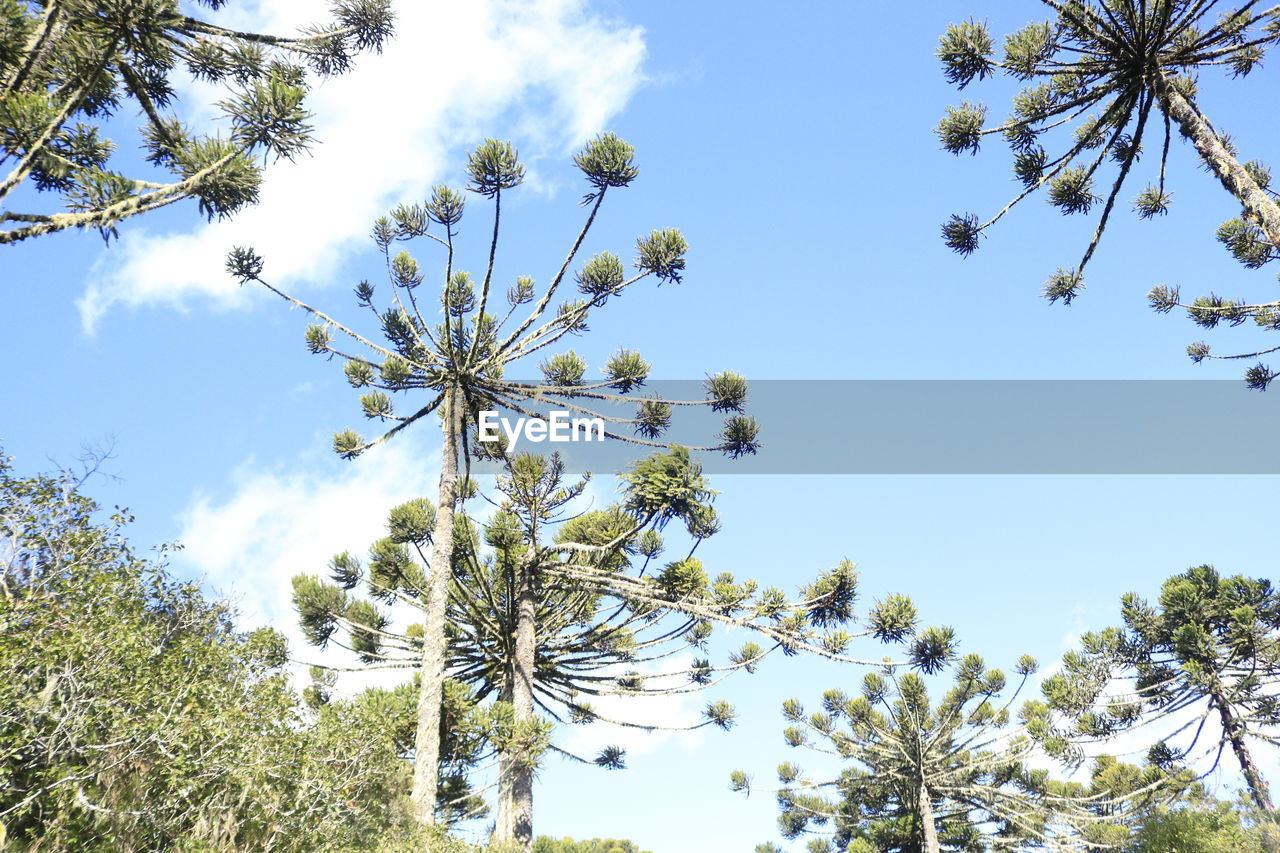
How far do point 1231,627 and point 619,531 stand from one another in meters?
16.1

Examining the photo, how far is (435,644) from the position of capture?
35.4 feet

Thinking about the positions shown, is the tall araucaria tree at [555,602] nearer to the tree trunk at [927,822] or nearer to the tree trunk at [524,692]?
the tree trunk at [524,692]

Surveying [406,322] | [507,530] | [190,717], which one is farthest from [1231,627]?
[190,717]

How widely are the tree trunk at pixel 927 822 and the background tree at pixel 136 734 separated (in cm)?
1765

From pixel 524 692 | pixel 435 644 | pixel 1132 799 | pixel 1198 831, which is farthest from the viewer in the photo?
pixel 1132 799

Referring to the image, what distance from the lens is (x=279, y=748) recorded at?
8195 mm

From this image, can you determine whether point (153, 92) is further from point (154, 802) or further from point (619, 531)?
point (619, 531)

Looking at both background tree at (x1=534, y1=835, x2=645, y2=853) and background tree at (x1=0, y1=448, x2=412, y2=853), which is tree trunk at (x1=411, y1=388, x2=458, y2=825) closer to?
background tree at (x1=0, y1=448, x2=412, y2=853)

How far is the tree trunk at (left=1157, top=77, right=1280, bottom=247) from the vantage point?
23.9 feet

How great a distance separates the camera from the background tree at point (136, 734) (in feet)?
22.4

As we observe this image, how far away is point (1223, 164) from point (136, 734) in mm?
12868

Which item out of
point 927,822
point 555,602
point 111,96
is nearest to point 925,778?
point 927,822

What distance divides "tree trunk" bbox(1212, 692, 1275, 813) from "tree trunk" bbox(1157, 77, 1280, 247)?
52.8 feet

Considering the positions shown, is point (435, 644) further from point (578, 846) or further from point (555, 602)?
point (578, 846)
